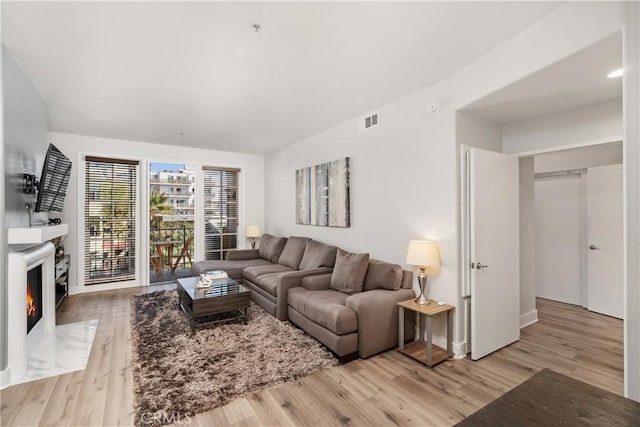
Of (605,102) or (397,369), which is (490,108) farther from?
(397,369)

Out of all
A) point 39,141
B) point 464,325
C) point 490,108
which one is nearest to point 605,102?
point 490,108

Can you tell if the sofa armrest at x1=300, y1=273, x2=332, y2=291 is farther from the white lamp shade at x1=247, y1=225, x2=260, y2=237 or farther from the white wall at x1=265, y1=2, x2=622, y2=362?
the white lamp shade at x1=247, y1=225, x2=260, y2=237

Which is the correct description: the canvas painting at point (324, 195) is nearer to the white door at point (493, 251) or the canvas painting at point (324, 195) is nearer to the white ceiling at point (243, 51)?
the white ceiling at point (243, 51)

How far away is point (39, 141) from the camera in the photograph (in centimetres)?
338

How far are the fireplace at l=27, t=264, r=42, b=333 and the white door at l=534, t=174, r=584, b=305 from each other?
672 centimetres

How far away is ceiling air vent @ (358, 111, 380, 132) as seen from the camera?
3.77 m

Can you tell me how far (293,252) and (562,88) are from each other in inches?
150

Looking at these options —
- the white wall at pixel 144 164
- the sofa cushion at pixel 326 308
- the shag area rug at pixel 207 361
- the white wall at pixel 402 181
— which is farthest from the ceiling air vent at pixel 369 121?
the white wall at pixel 144 164

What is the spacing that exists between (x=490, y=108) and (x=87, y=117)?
5.06 metres

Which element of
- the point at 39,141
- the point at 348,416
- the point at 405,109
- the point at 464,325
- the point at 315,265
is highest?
the point at 405,109

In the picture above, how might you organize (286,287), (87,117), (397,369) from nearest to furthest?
(397,369), (286,287), (87,117)

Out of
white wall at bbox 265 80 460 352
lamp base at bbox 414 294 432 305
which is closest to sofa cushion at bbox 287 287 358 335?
lamp base at bbox 414 294 432 305

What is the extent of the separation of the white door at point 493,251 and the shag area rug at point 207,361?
59.3 inches

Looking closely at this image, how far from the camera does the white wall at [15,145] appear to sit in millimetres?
2387
